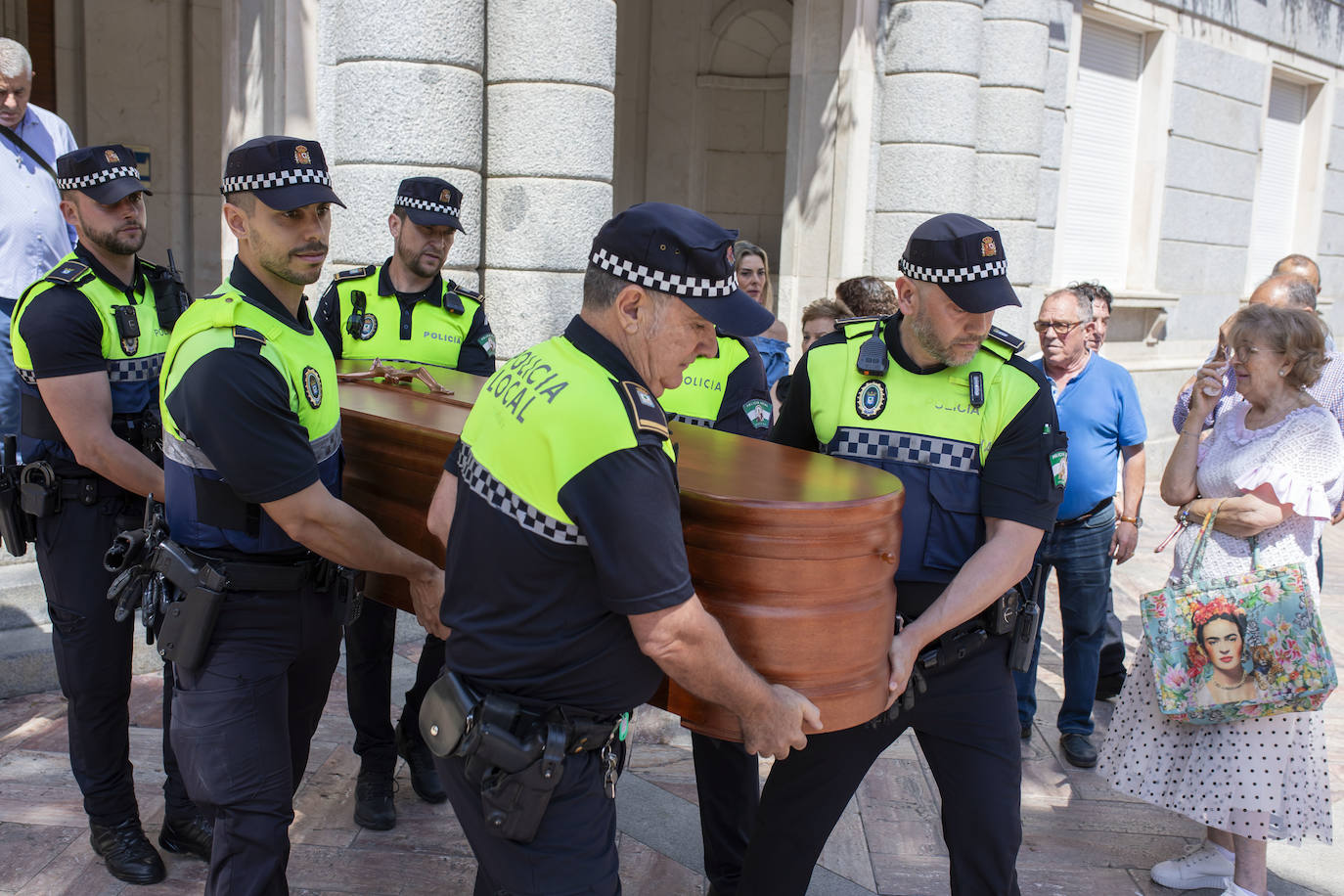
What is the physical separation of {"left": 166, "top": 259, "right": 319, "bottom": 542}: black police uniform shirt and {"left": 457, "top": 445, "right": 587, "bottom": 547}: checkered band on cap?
60cm

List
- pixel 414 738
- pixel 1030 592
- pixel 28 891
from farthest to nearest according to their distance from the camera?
pixel 414 738 < pixel 28 891 < pixel 1030 592

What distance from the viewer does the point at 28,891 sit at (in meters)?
3.35

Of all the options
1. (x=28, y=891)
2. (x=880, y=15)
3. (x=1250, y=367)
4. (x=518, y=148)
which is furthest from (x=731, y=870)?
(x=880, y=15)

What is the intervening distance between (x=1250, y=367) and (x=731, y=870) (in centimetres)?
231

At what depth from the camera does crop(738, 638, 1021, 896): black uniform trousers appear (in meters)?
2.76

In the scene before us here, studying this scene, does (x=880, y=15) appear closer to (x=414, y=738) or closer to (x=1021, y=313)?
(x=1021, y=313)

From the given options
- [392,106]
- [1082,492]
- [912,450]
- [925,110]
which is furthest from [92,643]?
[925,110]

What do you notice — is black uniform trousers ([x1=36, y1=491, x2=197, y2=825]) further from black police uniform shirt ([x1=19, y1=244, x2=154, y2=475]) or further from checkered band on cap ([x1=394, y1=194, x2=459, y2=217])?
checkered band on cap ([x1=394, y1=194, x2=459, y2=217])

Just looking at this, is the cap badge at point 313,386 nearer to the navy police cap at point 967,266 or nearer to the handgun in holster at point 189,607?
the handgun in holster at point 189,607

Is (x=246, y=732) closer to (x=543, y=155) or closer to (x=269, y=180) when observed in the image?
(x=269, y=180)

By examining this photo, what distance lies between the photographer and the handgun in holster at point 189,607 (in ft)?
8.42

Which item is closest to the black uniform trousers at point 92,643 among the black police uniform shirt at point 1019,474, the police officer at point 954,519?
the police officer at point 954,519

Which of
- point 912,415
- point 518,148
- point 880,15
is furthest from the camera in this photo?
point 880,15

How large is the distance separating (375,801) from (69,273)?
1.93 metres
